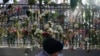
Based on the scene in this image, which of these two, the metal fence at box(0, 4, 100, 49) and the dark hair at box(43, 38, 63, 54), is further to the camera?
the metal fence at box(0, 4, 100, 49)

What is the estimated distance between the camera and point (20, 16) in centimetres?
918

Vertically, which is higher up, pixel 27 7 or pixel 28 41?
pixel 27 7

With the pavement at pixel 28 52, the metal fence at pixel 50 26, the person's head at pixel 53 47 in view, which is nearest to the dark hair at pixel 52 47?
the person's head at pixel 53 47

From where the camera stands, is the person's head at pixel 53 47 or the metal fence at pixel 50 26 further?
the metal fence at pixel 50 26

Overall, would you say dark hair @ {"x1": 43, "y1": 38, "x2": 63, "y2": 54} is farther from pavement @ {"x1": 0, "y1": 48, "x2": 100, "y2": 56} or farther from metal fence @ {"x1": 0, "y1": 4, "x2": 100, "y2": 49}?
pavement @ {"x1": 0, "y1": 48, "x2": 100, "y2": 56}

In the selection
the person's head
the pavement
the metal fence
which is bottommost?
the pavement

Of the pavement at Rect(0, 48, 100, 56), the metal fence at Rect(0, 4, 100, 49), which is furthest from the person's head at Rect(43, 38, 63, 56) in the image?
the pavement at Rect(0, 48, 100, 56)

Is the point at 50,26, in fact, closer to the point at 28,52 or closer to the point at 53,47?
the point at 28,52

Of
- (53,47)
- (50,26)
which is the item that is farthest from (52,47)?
(50,26)

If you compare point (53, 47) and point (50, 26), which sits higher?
point (53, 47)

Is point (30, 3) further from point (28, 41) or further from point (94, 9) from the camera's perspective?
point (94, 9)

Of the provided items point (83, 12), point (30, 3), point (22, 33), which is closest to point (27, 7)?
point (30, 3)

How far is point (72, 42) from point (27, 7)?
155cm

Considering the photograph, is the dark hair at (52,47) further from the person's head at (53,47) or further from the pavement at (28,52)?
the pavement at (28,52)
